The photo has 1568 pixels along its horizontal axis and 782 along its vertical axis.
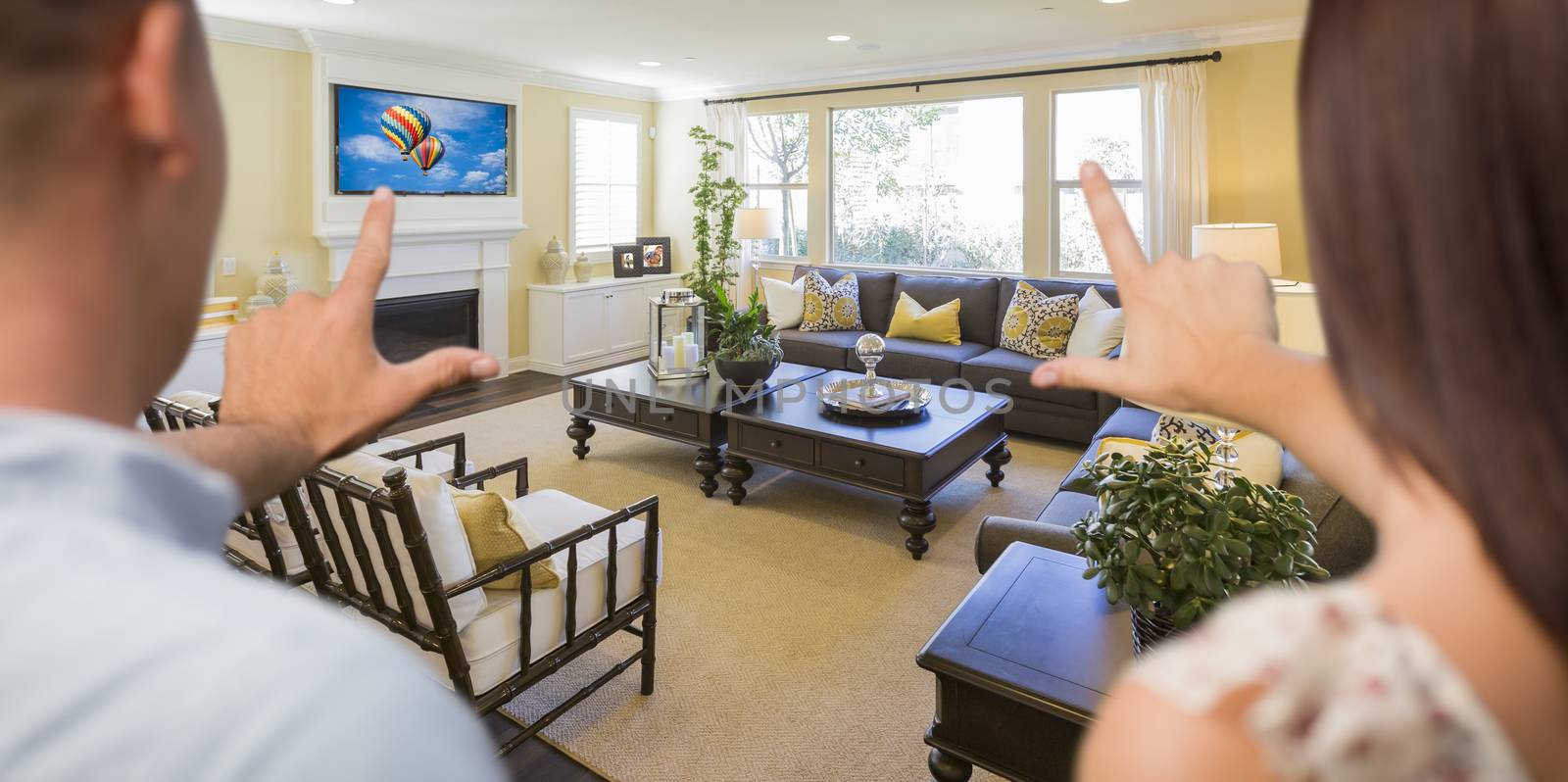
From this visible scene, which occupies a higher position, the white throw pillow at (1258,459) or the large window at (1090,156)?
the large window at (1090,156)

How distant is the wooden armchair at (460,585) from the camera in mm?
1827

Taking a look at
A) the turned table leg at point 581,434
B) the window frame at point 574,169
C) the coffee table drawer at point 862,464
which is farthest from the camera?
the window frame at point 574,169

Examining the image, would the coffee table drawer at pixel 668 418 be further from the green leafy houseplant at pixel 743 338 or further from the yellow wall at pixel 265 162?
the yellow wall at pixel 265 162

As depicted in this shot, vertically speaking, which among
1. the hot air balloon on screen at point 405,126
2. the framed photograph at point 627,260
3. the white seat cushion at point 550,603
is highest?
the hot air balloon on screen at point 405,126

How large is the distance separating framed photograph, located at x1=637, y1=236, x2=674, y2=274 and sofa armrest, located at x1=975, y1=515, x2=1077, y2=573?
18.0ft

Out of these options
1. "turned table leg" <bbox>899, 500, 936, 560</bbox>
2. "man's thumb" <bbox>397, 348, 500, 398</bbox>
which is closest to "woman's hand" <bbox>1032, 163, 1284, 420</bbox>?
"man's thumb" <bbox>397, 348, 500, 398</bbox>

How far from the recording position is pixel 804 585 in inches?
122

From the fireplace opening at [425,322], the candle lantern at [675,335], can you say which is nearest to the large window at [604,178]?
the fireplace opening at [425,322]

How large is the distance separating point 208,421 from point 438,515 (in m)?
0.75

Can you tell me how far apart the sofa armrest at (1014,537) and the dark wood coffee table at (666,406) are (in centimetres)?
175

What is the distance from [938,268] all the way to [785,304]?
1211 millimetres

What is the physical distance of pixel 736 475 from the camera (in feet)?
12.6

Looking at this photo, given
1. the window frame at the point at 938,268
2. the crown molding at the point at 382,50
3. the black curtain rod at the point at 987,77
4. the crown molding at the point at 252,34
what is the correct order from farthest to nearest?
the window frame at the point at 938,268
the black curtain rod at the point at 987,77
the crown molding at the point at 382,50
the crown molding at the point at 252,34

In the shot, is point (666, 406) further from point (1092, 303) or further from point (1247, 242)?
point (1247, 242)
